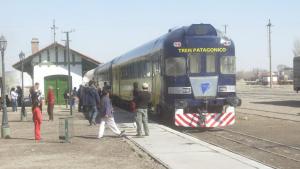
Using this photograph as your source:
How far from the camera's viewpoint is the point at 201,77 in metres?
19.2

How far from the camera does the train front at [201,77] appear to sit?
19.1 metres

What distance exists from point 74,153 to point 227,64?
783cm

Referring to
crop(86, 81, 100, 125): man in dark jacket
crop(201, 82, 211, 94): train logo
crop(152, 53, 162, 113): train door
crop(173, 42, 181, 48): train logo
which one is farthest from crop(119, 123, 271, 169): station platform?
crop(86, 81, 100, 125): man in dark jacket

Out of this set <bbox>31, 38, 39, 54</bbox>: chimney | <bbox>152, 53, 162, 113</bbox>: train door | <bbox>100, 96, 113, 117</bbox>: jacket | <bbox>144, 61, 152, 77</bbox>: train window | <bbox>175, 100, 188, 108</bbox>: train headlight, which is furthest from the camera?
<bbox>31, 38, 39, 54</bbox>: chimney

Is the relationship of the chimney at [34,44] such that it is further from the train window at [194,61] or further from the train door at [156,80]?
the train window at [194,61]

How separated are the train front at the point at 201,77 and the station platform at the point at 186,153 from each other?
2.23 meters

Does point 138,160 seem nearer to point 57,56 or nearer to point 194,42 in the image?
point 194,42

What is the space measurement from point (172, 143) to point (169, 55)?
5486mm

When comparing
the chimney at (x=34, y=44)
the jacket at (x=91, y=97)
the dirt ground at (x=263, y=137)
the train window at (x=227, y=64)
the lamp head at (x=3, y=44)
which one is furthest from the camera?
the chimney at (x=34, y=44)

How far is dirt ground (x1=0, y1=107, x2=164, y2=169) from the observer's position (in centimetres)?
1164

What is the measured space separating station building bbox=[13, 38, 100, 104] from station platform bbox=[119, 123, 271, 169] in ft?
91.3

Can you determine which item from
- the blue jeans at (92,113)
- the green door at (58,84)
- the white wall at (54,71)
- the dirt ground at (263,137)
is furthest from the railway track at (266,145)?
the green door at (58,84)

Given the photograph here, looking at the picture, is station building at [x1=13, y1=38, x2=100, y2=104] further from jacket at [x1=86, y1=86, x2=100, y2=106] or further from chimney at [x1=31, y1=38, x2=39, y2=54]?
jacket at [x1=86, y1=86, x2=100, y2=106]

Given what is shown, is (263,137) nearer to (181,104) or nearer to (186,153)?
(181,104)
